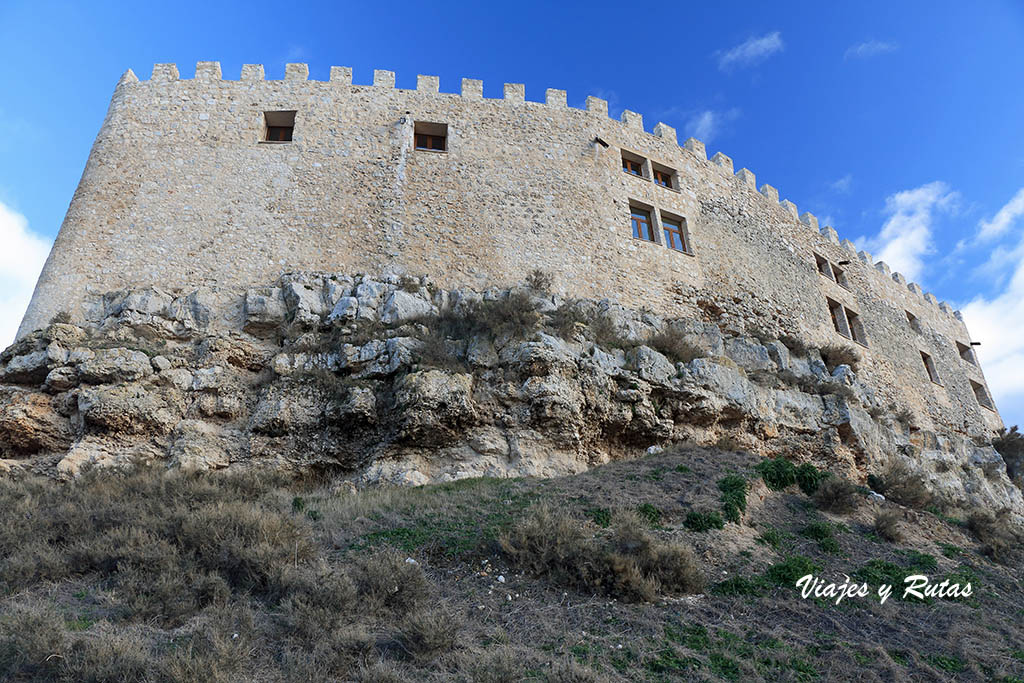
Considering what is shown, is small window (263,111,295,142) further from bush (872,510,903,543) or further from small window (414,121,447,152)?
bush (872,510,903,543)

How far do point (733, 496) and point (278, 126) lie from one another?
45.0 ft

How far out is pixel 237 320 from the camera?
12.9 metres

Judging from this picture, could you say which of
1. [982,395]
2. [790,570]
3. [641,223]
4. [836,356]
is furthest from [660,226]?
[982,395]

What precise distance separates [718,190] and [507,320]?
10.5 meters

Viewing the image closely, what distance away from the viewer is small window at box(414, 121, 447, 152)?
55.3ft

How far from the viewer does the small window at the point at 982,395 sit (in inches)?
1000

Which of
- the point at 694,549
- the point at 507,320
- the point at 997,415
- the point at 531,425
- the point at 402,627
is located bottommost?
the point at 402,627

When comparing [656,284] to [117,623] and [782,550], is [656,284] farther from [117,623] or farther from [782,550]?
[117,623]

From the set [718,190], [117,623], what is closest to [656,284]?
[718,190]

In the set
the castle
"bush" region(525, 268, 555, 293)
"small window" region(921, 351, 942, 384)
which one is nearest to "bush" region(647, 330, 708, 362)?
the castle

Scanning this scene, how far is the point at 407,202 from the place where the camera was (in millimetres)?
15250

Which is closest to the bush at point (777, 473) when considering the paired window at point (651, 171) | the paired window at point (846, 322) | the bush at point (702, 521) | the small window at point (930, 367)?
the bush at point (702, 521)

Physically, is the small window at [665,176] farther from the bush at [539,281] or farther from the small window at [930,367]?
the small window at [930,367]

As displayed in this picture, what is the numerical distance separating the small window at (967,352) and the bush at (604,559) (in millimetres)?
25414
